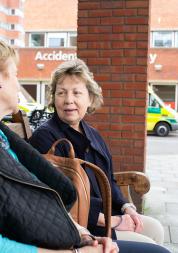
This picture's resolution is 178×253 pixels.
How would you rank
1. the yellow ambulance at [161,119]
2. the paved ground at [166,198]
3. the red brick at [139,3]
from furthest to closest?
the yellow ambulance at [161,119] → the red brick at [139,3] → the paved ground at [166,198]

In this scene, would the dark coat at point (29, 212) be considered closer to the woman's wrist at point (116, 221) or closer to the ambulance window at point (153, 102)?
the woman's wrist at point (116, 221)

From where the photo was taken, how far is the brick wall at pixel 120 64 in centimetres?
473

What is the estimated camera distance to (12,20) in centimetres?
6178

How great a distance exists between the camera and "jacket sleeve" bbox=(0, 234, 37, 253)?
1.58 m

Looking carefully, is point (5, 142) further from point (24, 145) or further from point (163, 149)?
point (163, 149)

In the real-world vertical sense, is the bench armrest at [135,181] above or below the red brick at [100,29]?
below

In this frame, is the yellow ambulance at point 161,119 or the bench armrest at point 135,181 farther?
the yellow ambulance at point 161,119

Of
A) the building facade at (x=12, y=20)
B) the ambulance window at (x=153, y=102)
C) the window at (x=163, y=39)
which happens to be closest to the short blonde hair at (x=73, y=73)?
the ambulance window at (x=153, y=102)

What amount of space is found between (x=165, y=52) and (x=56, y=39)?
362 inches

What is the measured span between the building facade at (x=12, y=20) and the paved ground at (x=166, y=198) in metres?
53.6

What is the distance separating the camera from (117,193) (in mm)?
2791

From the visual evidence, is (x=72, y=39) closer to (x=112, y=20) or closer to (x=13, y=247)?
(x=112, y=20)

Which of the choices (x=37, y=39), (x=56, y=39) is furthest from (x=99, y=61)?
(x=37, y=39)

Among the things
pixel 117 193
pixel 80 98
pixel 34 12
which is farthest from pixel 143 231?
pixel 34 12
